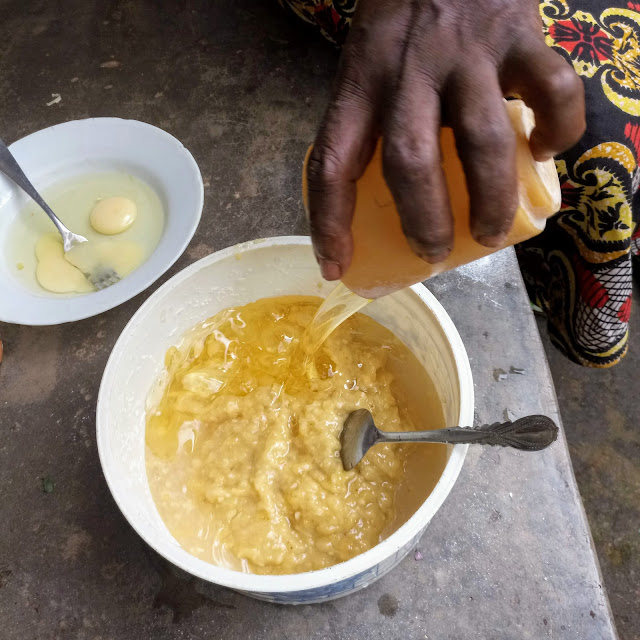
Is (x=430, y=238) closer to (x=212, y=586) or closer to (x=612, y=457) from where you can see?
(x=212, y=586)

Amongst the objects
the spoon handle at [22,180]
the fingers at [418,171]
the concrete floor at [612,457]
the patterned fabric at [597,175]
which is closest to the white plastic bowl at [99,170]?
the spoon handle at [22,180]

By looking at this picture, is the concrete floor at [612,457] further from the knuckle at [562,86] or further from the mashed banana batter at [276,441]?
the knuckle at [562,86]

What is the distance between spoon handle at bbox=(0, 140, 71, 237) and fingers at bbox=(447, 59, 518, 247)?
0.83m

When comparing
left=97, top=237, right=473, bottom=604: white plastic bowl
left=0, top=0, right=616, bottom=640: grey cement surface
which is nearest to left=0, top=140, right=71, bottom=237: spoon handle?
left=0, top=0, right=616, bottom=640: grey cement surface

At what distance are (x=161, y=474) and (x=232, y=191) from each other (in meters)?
0.60

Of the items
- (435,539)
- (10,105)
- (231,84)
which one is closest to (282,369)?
(435,539)

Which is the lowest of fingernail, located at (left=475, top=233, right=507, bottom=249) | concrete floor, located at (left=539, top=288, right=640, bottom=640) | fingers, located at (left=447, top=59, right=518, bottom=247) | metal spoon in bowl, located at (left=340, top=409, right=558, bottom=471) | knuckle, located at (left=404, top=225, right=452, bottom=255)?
concrete floor, located at (left=539, top=288, right=640, bottom=640)

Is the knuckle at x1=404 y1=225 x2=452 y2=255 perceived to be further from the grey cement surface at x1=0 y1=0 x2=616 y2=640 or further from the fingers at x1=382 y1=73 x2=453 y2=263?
the grey cement surface at x1=0 y1=0 x2=616 y2=640

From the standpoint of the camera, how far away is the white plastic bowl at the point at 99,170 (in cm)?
92

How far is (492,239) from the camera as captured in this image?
0.45 meters

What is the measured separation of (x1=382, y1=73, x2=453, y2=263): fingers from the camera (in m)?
0.43

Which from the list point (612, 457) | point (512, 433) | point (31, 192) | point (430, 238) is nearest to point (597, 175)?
point (512, 433)

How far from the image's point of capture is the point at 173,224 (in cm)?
Answer: 99

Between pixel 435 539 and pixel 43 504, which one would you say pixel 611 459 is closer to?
pixel 435 539
